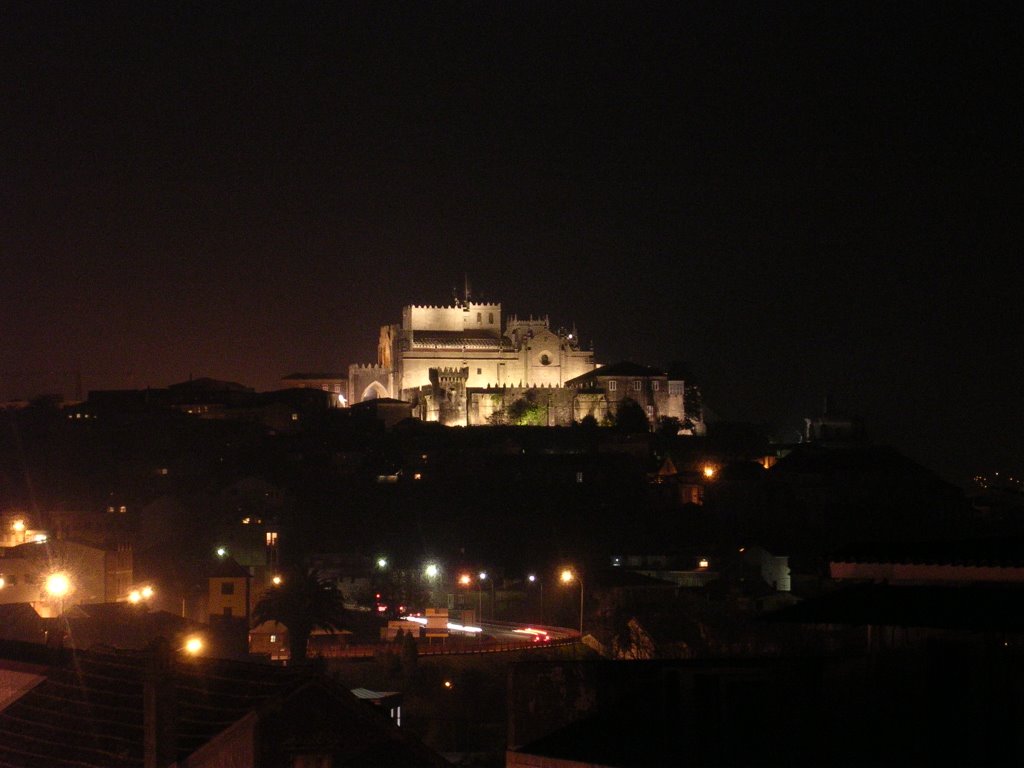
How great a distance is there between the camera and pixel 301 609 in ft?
148

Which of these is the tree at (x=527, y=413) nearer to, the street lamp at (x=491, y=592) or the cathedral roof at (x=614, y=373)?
the cathedral roof at (x=614, y=373)

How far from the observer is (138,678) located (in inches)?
595

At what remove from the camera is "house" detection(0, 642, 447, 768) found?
538 inches

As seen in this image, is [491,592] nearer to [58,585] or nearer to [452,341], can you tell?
[58,585]

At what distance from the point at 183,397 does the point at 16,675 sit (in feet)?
276

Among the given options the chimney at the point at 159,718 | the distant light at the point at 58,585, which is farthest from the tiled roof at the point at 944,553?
the distant light at the point at 58,585

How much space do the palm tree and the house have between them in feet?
89.5

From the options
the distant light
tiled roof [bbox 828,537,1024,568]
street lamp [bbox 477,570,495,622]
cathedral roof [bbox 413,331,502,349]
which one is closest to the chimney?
tiled roof [bbox 828,537,1024,568]

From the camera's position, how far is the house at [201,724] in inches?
538

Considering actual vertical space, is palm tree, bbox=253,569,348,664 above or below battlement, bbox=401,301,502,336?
below

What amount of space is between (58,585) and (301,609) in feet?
40.8

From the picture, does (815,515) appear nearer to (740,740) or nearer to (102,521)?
(102,521)

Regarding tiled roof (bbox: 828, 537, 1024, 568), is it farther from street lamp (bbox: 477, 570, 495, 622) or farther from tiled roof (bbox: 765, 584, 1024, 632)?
street lamp (bbox: 477, 570, 495, 622)

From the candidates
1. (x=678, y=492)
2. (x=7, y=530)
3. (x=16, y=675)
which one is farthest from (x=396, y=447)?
(x=16, y=675)
